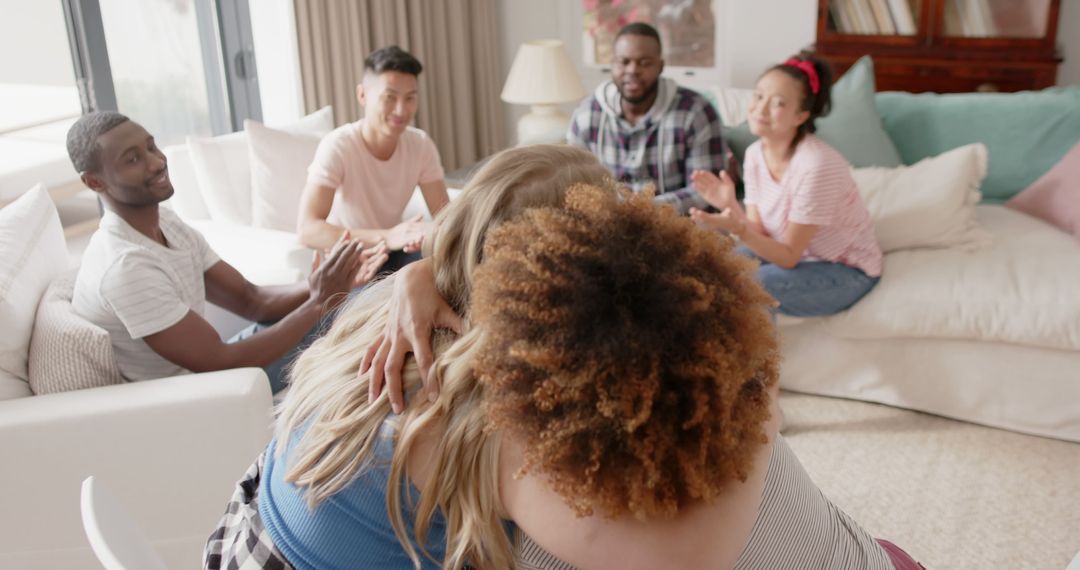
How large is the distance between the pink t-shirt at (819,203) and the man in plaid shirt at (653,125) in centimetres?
24

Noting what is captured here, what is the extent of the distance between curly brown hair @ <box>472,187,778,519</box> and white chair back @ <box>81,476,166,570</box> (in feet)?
1.77

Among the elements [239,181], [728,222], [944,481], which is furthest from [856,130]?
[239,181]

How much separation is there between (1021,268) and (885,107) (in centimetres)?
87

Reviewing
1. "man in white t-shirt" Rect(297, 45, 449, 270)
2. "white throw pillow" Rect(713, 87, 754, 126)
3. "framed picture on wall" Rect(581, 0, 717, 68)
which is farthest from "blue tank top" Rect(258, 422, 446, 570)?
"framed picture on wall" Rect(581, 0, 717, 68)

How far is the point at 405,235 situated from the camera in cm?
237

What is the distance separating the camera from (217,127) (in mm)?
3895

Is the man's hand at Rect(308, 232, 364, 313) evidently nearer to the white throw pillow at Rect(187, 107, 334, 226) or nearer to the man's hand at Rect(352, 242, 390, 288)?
the man's hand at Rect(352, 242, 390, 288)

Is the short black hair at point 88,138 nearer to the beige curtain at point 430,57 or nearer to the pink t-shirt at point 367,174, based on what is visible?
the pink t-shirt at point 367,174

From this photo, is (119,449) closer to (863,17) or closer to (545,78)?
(545,78)

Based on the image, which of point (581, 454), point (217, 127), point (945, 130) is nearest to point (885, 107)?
point (945, 130)

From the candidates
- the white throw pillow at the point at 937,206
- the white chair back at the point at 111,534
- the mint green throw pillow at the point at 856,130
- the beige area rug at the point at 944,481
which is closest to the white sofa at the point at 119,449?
the white chair back at the point at 111,534

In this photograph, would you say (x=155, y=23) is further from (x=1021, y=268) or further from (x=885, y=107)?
(x=1021, y=268)

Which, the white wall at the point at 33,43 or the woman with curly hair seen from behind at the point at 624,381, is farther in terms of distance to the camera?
the white wall at the point at 33,43

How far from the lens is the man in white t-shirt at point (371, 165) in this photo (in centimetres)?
262
